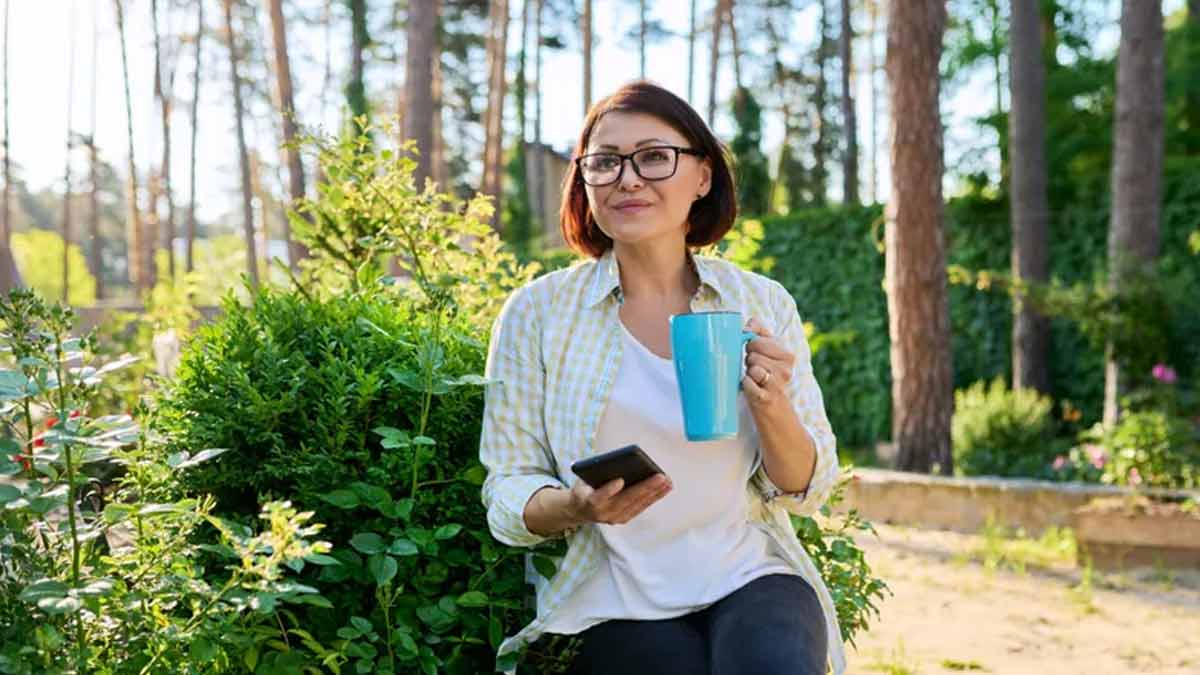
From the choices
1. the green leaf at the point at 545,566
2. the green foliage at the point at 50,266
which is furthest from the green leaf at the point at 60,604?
the green foliage at the point at 50,266

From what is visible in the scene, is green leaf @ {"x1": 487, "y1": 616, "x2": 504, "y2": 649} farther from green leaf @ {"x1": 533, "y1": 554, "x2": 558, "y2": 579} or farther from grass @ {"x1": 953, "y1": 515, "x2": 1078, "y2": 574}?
grass @ {"x1": 953, "y1": 515, "x2": 1078, "y2": 574}

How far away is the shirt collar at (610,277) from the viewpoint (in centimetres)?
225

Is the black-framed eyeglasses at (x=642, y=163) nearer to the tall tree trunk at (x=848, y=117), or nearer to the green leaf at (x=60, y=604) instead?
the green leaf at (x=60, y=604)

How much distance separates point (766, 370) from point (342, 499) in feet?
2.45

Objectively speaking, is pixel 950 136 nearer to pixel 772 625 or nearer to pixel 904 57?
pixel 904 57

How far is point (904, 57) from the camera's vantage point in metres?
7.87

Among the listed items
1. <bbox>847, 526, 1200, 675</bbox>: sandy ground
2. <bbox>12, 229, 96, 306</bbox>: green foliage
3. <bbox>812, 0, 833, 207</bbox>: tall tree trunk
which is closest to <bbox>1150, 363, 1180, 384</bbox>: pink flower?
<bbox>847, 526, 1200, 675</bbox>: sandy ground

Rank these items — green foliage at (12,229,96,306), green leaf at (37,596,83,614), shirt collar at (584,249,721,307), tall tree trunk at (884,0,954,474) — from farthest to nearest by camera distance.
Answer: green foliage at (12,229,96,306) → tall tree trunk at (884,0,954,474) → shirt collar at (584,249,721,307) → green leaf at (37,596,83,614)

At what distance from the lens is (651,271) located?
7.72 feet

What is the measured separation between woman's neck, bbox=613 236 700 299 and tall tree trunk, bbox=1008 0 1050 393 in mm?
8661

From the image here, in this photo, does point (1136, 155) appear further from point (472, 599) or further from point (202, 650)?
point (202, 650)

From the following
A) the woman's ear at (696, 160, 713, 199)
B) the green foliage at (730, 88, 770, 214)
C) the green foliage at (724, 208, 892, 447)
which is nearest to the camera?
the woman's ear at (696, 160, 713, 199)

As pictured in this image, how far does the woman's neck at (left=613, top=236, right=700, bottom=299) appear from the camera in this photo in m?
2.33

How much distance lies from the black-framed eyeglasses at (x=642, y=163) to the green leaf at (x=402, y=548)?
727mm
